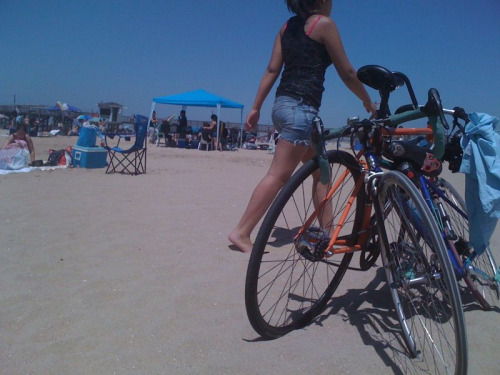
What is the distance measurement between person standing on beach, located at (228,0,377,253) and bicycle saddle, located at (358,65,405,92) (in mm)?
700

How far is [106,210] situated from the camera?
4082mm

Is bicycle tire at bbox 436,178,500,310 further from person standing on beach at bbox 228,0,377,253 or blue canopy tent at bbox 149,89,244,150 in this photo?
blue canopy tent at bbox 149,89,244,150

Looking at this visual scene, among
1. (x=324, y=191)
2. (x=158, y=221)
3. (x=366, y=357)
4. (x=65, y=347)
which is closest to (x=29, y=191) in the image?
(x=158, y=221)

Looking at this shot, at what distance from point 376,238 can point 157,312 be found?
1202mm

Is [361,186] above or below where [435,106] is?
below

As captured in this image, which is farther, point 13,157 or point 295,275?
point 13,157

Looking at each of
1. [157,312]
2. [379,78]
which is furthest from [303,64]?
[157,312]

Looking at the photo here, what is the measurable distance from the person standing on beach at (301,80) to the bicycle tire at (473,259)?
738mm

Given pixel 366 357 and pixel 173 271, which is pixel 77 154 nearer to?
pixel 173 271

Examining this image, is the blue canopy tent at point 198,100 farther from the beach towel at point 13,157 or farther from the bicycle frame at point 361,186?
the bicycle frame at point 361,186

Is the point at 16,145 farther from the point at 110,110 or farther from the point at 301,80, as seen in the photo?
the point at 110,110

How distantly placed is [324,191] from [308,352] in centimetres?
85

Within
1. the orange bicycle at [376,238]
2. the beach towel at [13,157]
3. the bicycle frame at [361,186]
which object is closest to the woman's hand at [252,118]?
the orange bicycle at [376,238]

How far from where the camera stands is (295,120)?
2.63 m
